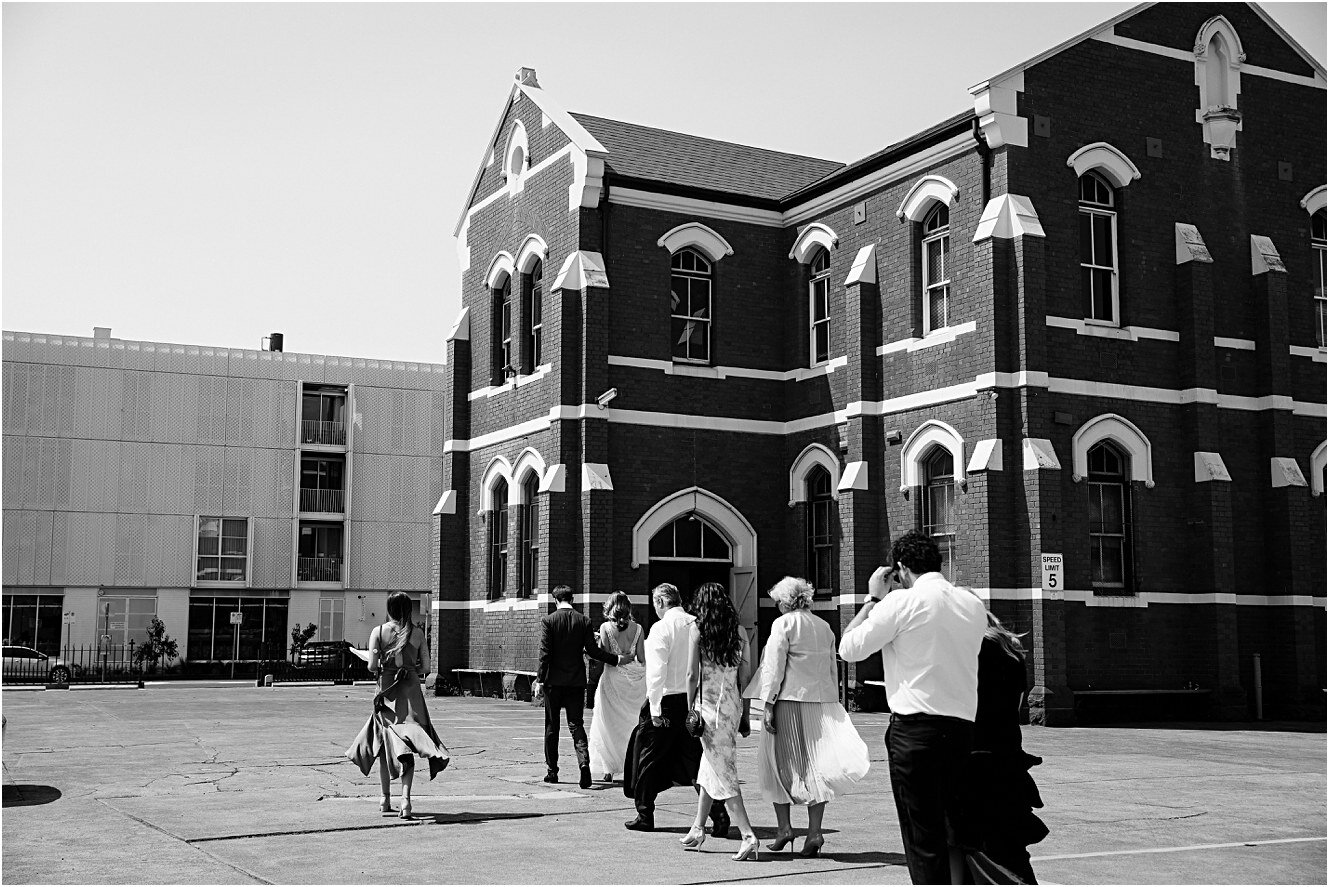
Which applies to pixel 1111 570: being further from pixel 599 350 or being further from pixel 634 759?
pixel 634 759

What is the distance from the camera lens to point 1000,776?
704 cm

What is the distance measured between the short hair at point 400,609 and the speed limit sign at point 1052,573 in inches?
471

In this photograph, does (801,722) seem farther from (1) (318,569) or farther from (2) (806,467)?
(1) (318,569)

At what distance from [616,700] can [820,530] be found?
516 inches

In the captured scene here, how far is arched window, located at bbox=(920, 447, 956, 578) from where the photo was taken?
73.9 feet

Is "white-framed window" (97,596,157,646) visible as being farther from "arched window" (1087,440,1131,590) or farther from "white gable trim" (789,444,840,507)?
"arched window" (1087,440,1131,590)

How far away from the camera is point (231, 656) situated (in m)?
54.0

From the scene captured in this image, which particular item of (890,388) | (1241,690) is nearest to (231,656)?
(890,388)

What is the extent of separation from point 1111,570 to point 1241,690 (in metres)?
2.73

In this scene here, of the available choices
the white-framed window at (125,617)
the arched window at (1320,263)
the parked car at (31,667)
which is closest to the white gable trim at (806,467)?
the arched window at (1320,263)

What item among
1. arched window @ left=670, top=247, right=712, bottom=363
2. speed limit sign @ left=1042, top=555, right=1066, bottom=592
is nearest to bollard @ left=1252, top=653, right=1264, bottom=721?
speed limit sign @ left=1042, top=555, right=1066, bottom=592

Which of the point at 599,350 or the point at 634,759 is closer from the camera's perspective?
the point at 634,759

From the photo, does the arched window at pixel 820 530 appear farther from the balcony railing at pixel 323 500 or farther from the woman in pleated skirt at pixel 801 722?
the balcony railing at pixel 323 500

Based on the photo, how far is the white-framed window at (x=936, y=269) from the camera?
23031 millimetres
